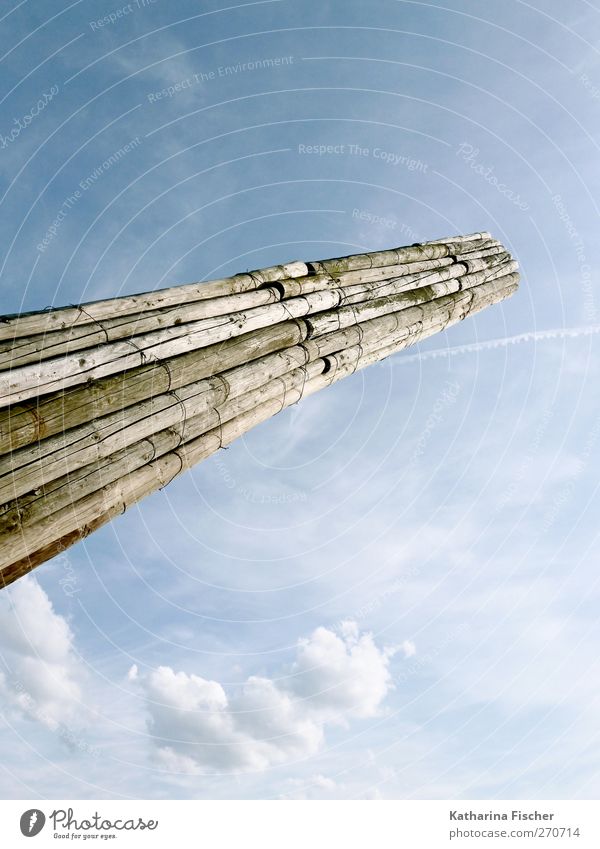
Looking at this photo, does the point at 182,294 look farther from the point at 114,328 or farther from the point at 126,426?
the point at 126,426

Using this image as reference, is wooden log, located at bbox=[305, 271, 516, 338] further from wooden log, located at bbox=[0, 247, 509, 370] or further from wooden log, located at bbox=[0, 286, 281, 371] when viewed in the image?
wooden log, located at bbox=[0, 286, 281, 371]

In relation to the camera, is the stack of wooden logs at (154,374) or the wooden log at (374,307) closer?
the stack of wooden logs at (154,374)

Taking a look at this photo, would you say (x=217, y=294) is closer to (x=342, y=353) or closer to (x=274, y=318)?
(x=274, y=318)

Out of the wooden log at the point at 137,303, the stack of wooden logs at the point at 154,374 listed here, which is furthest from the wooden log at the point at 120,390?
the wooden log at the point at 137,303

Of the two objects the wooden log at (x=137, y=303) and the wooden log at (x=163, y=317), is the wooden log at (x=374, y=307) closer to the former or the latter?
the wooden log at (x=163, y=317)

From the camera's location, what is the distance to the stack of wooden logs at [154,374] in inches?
121

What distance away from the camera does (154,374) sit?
12.1ft

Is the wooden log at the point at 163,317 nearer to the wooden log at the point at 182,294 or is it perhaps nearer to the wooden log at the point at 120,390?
the wooden log at the point at 182,294

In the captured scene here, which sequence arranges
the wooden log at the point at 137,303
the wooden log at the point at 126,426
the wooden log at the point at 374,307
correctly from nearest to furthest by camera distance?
1. the wooden log at the point at 126,426
2. the wooden log at the point at 137,303
3. the wooden log at the point at 374,307

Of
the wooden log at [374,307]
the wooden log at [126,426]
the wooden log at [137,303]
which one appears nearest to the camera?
the wooden log at [126,426]

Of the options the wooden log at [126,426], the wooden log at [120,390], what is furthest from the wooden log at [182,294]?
the wooden log at [126,426]

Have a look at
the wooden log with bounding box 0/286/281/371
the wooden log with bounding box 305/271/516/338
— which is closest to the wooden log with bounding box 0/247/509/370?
the wooden log with bounding box 0/286/281/371

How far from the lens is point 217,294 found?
4340 mm

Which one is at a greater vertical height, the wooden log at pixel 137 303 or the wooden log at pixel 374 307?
the wooden log at pixel 374 307
